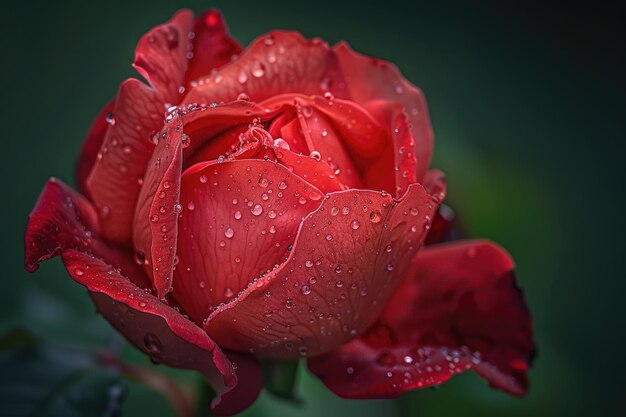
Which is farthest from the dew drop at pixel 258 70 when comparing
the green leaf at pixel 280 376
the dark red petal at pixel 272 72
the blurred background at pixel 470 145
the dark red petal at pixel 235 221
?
the blurred background at pixel 470 145

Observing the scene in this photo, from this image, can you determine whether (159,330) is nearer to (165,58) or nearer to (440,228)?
(165,58)

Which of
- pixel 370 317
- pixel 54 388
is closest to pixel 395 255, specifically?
pixel 370 317

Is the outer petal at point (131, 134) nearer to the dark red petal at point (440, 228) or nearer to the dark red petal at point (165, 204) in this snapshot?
the dark red petal at point (165, 204)

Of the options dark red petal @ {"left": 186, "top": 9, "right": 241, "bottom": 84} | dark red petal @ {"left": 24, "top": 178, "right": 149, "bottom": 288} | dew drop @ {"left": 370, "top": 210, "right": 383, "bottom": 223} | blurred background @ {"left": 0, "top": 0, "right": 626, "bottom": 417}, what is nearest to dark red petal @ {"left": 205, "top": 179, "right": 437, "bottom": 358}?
dew drop @ {"left": 370, "top": 210, "right": 383, "bottom": 223}

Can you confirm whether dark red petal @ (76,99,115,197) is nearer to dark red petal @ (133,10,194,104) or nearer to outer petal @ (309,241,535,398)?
dark red petal @ (133,10,194,104)

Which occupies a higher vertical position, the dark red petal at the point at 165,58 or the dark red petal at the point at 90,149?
the dark red petal at the point at 165,58

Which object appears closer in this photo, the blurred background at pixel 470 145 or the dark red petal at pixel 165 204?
the dark red petal at pixel 165 204

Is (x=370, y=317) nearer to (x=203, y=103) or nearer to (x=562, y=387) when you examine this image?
(x=203, y=103)
